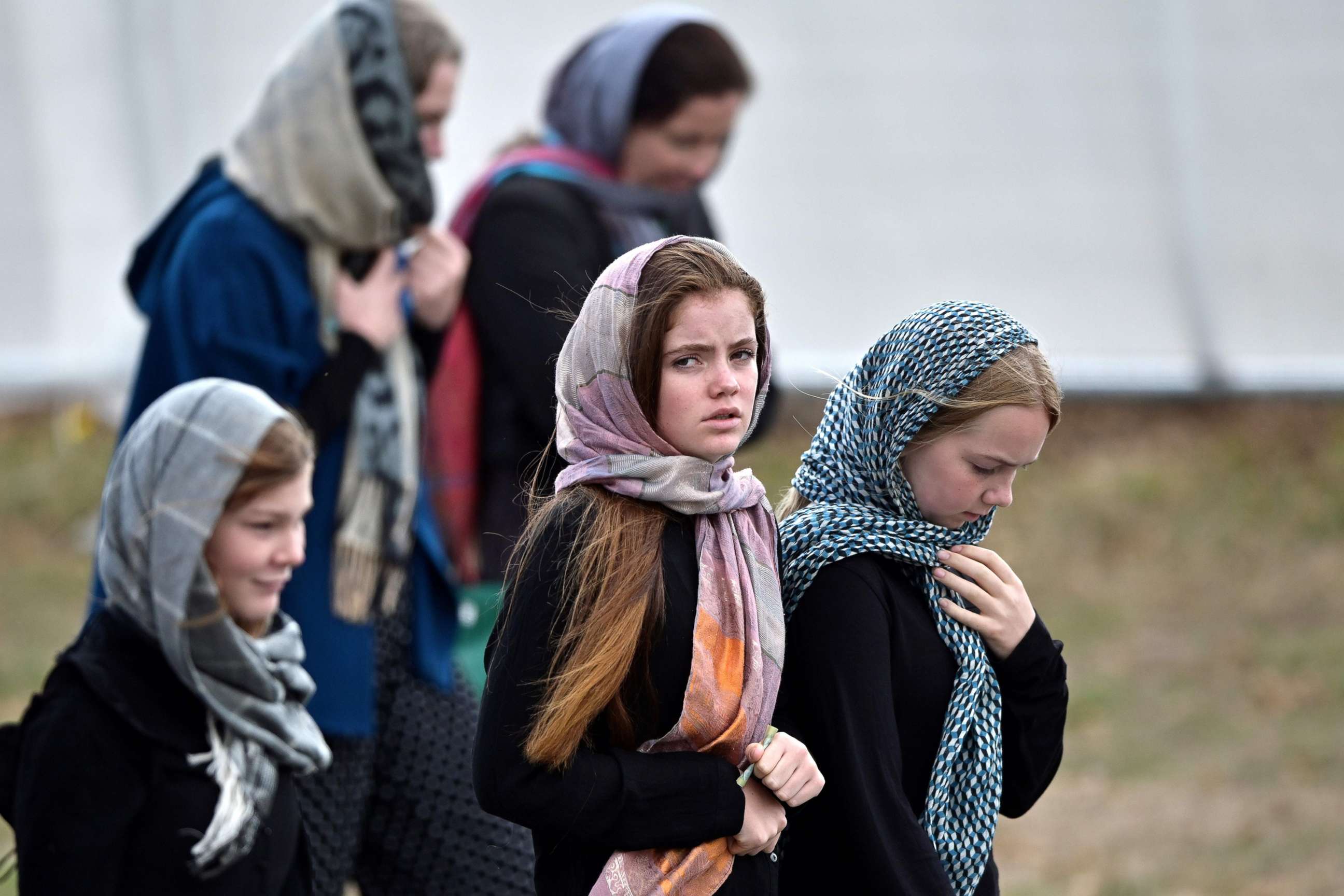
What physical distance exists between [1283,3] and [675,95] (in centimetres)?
593

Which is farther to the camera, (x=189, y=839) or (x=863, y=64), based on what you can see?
(x=863, y=64)

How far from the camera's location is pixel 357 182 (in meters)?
3.52

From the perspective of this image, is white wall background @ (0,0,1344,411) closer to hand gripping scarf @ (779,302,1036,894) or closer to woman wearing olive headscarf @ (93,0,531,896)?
woman wearing olive headscarf @ (93,0,531,896)

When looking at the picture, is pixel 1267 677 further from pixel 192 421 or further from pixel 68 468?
pixel 68 468

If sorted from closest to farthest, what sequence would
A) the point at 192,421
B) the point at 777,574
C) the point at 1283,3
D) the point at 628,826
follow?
the point at 628,826 → the point at 777,574 → the point at 192,421 → the point at 1283,3

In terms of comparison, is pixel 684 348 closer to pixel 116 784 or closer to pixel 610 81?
pixel 116 784

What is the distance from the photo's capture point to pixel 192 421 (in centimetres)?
270

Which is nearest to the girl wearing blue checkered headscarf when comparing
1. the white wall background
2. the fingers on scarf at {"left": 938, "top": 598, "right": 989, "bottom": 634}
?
the fingers on scarf at {"left": 938, "top": 598, "right": 989, "bottom": 634}

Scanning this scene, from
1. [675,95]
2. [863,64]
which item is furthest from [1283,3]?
[675,95]

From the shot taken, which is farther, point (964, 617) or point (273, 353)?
point (273, 353)

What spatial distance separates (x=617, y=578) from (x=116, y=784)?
2.78 ft

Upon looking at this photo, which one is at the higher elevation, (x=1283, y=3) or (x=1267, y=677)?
(x=1283, y=3)

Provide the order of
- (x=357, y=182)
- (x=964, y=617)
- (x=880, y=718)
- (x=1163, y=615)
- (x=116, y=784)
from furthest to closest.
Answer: (x=1163, y=615) → (x=357, y=182) → (x=116, y=784) → (x=964, y=617) → (x=880, y=718)

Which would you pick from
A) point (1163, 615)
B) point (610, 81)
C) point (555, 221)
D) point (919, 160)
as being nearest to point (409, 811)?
point (555, 221)
